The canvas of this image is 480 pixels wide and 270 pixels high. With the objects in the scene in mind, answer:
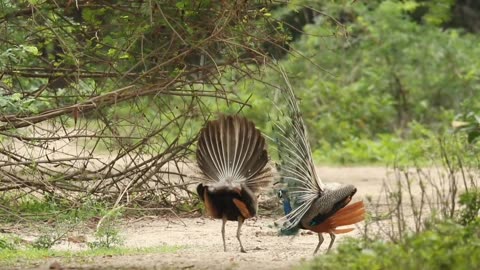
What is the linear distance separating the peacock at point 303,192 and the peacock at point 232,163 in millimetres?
178

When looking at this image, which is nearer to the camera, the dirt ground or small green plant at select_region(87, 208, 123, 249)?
the dirt ground

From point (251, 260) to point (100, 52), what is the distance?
2993mm

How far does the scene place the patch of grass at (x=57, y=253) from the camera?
7.73 m

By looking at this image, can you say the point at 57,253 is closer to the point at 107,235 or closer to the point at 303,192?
the point at 107,235

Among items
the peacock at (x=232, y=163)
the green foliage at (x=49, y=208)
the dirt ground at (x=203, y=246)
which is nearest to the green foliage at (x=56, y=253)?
the dirt ground at (x=203, y=246)

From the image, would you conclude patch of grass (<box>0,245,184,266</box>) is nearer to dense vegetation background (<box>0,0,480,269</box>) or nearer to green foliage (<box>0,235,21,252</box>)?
green foliage (<box>0,235,21,252</box>)

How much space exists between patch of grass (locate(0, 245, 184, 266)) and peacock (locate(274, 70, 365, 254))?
1001mm

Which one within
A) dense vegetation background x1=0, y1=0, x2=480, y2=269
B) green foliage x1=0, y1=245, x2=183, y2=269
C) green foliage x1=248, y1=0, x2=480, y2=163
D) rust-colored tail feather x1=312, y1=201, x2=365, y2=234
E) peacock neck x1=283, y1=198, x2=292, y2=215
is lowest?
green foliage x1=0, y1=245, x2=183, y2=269

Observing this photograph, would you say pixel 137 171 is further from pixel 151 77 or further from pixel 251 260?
pixel 251 260

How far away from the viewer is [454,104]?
20.6 m

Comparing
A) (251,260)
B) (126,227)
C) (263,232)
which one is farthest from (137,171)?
(251,260)

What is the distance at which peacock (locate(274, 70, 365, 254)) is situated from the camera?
8.13m

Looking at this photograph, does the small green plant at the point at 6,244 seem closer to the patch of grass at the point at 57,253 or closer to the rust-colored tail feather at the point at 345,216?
the patch of grass at the point at 57,253

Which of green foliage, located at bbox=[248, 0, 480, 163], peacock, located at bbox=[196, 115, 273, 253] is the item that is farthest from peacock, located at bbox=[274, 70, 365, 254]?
green foliage, located at bbox=[248, 0, 480, 163]
